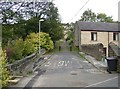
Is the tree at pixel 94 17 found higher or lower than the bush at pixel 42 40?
higher

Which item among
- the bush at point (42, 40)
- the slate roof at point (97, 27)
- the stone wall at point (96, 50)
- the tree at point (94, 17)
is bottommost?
the stone wall at point (96, 50)

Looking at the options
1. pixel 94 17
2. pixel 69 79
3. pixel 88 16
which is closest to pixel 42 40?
pixel 69 79

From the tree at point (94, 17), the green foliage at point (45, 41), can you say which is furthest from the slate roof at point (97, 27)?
the tree at point (94, 17)

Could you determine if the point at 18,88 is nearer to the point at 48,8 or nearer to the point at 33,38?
the point at 33,38

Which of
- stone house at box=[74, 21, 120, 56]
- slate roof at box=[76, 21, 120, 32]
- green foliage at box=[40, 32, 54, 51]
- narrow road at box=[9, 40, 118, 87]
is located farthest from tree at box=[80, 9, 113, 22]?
narrow road at box=[9, 40, 118, 87]

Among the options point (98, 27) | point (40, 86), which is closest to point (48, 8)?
point (98, 27)

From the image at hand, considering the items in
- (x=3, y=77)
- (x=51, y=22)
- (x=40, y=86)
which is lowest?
(x=40, y=86)

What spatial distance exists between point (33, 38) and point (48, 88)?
31379 millimetres

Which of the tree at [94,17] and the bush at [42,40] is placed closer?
the bush at [42,40]

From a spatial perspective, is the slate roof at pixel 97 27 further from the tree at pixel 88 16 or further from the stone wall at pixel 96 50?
the tree at pixel 88 16

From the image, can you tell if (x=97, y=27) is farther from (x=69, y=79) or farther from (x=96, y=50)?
(x=69, y=79)

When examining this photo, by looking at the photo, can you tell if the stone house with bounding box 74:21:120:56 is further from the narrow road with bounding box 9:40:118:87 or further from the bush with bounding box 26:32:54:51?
the narrow road with bounding box 9:40:118:87

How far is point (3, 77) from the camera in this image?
1068cm

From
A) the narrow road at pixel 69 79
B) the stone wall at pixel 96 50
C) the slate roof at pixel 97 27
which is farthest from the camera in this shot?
the slate roof at pixel 97 27
